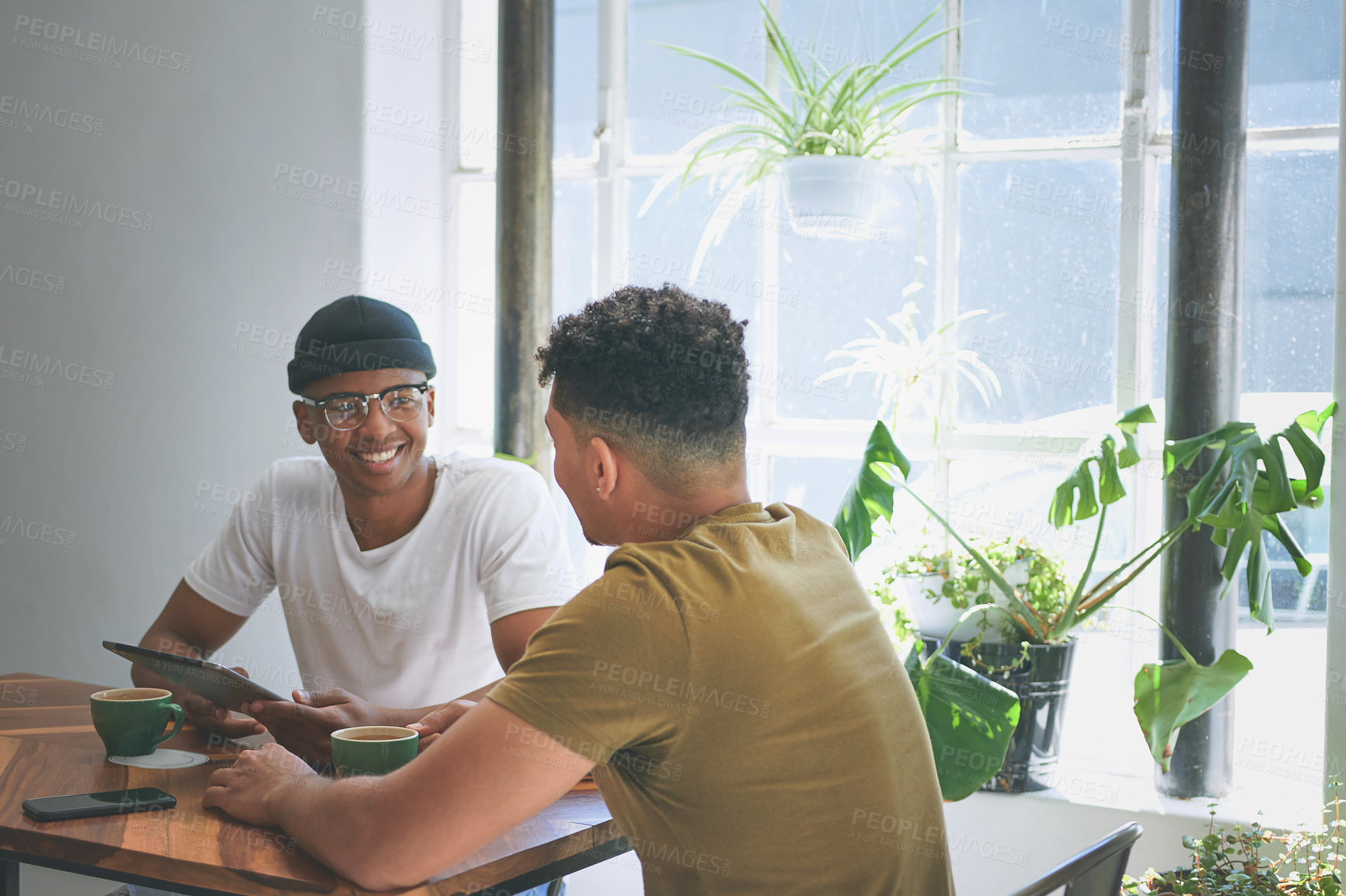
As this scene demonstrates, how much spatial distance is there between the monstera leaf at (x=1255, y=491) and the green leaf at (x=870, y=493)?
0.64 metres

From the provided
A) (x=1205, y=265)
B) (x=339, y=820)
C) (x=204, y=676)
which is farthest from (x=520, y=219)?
(x=339, y=820)

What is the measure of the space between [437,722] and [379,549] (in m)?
0.73

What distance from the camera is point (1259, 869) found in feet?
7.63

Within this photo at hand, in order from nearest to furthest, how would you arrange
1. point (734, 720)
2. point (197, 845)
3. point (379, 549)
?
point (734, 720) < point (197, 845) < point (379, 549)

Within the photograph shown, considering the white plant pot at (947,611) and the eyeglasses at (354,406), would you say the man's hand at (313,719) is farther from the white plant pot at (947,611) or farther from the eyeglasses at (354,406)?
the white plant pot at (947,611)

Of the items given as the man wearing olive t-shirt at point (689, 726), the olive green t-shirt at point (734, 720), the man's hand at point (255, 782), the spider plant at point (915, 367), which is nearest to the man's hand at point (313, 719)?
the man's hand at point (255, 782)

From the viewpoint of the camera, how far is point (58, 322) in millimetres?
3227

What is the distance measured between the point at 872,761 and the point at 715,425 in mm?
421

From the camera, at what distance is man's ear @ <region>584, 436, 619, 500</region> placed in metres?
1.32

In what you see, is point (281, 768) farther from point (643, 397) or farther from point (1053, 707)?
point (1053, 707)

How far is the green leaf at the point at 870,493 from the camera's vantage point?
2637 millimetres

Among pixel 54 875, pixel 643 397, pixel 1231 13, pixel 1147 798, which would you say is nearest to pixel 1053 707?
pixel 1147 798

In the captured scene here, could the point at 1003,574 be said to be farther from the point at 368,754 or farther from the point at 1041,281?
the point at 368,754

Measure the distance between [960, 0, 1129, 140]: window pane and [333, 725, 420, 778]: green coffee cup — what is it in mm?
2483
